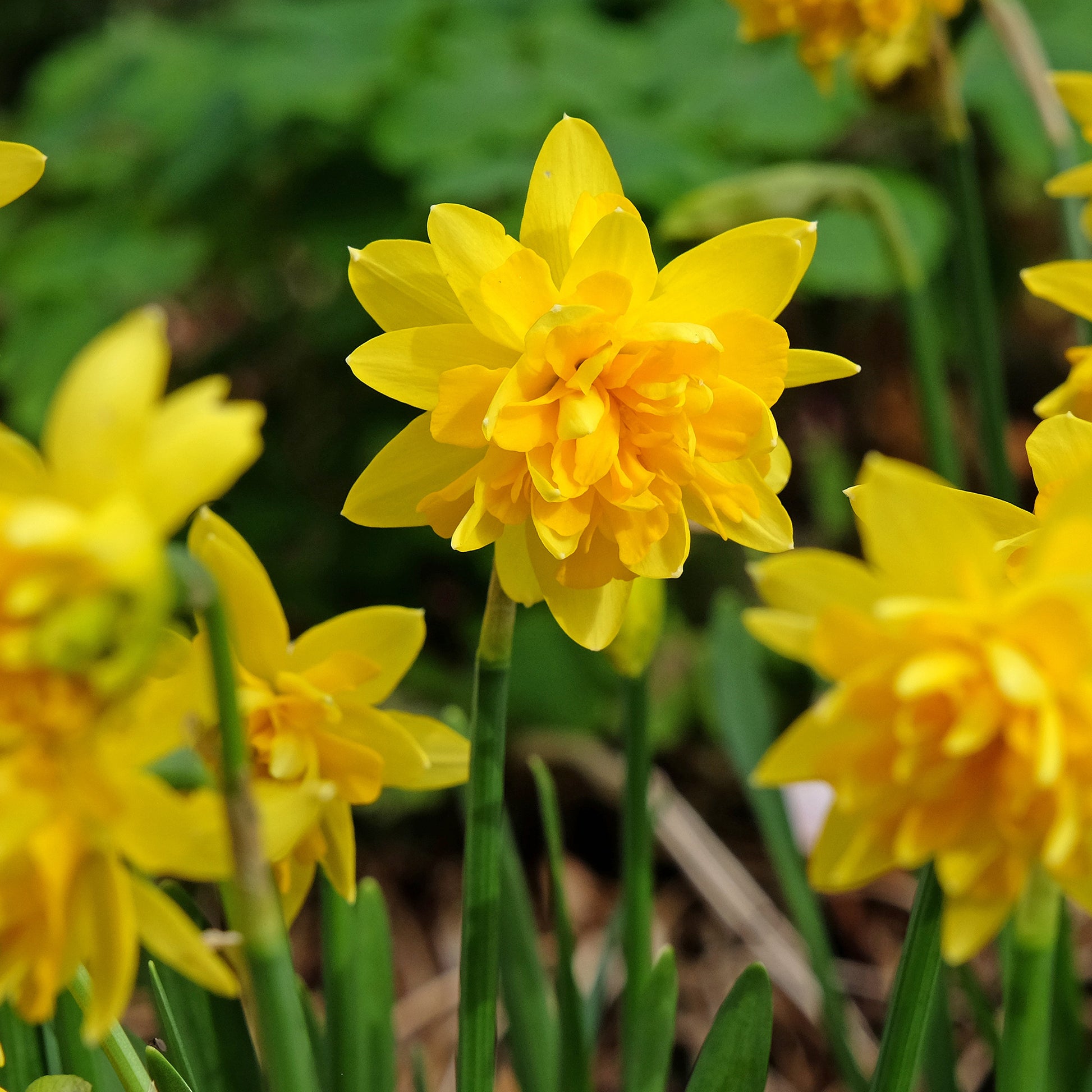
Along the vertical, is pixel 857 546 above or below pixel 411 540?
below

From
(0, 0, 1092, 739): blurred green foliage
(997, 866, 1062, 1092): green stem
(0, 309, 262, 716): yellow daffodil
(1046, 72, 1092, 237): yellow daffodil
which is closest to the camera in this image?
(0, 309, 262, 716): yellow daffodil

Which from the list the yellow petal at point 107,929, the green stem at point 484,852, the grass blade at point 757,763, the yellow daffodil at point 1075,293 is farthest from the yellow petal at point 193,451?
the grass blade at point 757,763

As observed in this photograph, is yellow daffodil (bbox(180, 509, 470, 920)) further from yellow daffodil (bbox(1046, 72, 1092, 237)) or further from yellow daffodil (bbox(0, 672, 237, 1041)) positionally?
yellow daffodil (bbox(1046, 72, 1092, 237))

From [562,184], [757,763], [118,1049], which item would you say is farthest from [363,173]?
[118,1049]

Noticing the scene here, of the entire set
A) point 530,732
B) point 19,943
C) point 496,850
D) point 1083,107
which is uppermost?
point 1083,107

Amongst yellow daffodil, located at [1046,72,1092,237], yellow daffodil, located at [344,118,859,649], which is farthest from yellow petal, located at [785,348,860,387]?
yellow daffodil, located at [1046,72,1092,237]

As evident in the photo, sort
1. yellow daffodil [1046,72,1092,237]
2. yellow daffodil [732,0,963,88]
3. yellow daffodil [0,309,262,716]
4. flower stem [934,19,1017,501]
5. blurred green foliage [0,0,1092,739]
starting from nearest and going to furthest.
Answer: yellow daffodil [0,309,262,716] → yellow daffodil [1046,72,1092,237] → yellow daffodil [732,0,963,88] → flower stem [934,19,1017,501] → blurred green foliage [0,0,1092,739]

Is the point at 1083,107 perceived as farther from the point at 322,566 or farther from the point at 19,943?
the point at 322,566

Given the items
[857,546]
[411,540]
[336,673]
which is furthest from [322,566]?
[336,673]
